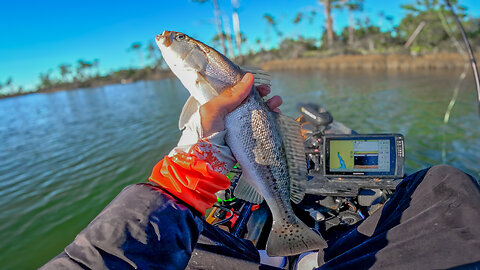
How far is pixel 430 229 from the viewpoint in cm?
148

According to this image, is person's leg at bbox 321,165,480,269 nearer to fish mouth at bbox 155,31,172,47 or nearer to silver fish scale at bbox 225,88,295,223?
silver fish scale at bbox 225,88,295,223

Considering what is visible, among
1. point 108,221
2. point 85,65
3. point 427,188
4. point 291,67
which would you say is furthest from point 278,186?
point 85,65

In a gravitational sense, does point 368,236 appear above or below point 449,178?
below

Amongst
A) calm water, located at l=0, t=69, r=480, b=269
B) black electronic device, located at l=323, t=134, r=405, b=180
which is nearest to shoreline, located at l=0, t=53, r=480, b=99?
calm water, located at l=0, t=69, r=480, b=269

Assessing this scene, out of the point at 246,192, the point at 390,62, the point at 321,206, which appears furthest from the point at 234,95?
the point at 390,62

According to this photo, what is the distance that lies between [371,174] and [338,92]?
53.7ft

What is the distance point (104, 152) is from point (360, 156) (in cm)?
941

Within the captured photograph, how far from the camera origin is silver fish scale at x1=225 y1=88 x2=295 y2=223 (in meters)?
1.82

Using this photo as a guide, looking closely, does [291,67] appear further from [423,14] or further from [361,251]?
[361,251]

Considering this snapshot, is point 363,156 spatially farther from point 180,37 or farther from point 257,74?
point 180,37

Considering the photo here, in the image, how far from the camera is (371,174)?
3.11m

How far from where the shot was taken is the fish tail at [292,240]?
1828 millimetres

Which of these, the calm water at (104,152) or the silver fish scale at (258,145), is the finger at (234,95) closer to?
the silver fish scale at (258,145)

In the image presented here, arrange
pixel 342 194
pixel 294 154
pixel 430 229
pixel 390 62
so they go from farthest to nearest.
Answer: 1. pixel 390 62
2. pixel 342 194
3. pixel 294 154
4. pixel 430 229
